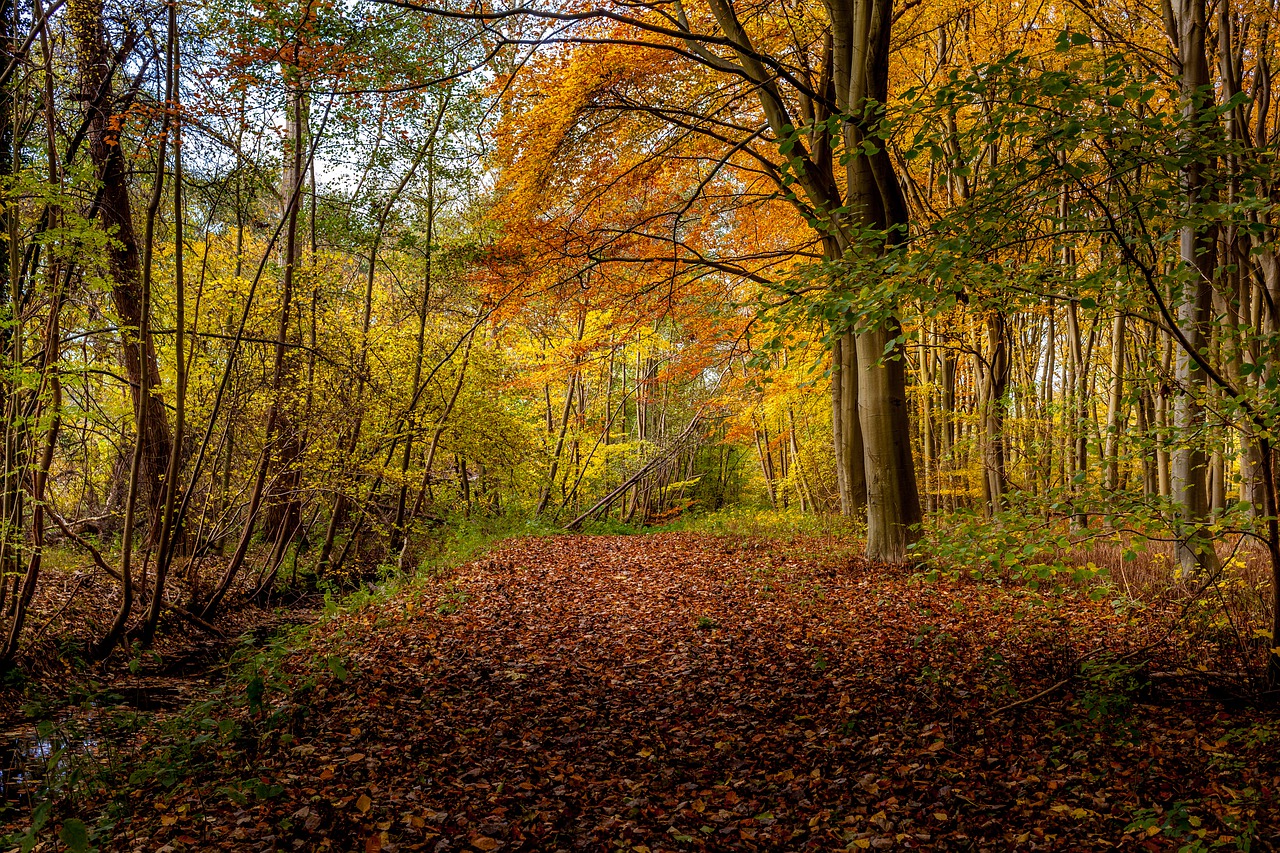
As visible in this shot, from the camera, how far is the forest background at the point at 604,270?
359cm

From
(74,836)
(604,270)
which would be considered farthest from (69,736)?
(604,270)

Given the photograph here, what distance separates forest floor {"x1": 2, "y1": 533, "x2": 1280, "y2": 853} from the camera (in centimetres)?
331

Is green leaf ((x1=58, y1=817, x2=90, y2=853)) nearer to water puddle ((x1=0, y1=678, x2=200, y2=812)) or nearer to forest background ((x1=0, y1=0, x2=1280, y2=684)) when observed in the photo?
water puddle ((x1=0, y1=678, x2=200, y2=812))

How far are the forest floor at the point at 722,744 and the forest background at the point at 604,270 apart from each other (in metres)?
0.73

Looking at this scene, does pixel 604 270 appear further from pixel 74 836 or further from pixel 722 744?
pixel 74 836

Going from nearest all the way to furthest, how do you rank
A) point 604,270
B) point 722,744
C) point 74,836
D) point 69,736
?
point 74,836, point 722,744, point 69,736, point 604,270

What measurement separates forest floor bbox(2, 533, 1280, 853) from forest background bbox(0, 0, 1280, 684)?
2.39 ft

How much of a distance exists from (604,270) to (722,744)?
8715 millimetres

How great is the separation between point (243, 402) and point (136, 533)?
13.0ft

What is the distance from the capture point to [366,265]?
53.6 ft

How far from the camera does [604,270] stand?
38.4ft

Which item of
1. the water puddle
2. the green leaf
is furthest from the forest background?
the green leaf

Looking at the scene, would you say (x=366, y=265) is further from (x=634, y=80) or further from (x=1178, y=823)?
(x=1178, y=823)

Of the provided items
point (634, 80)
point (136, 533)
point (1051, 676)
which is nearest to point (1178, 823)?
point (1051, 676)
